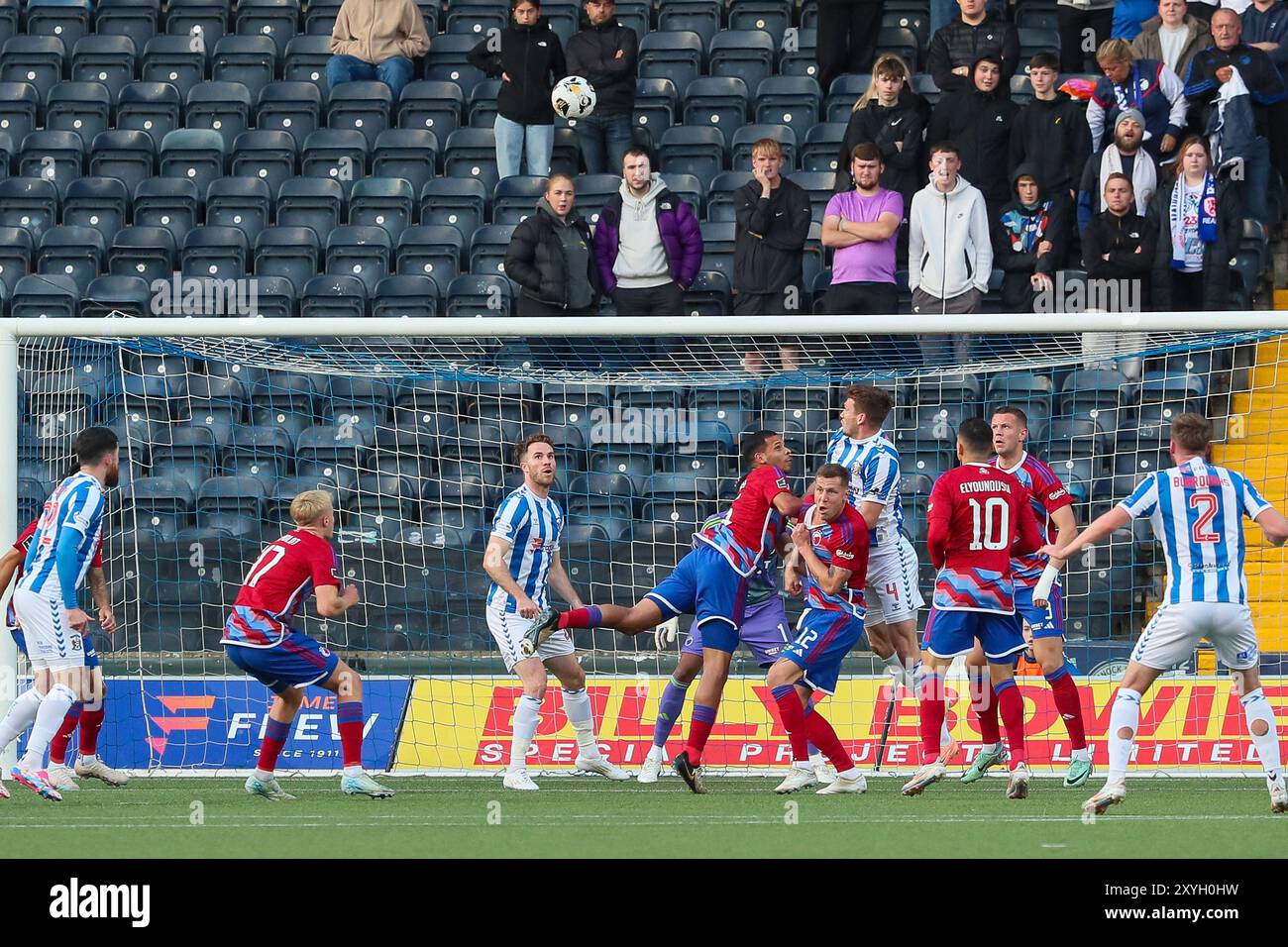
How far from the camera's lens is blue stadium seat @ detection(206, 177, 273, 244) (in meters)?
15.7

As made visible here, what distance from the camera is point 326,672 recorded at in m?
9.68

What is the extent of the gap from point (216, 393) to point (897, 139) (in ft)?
18.2

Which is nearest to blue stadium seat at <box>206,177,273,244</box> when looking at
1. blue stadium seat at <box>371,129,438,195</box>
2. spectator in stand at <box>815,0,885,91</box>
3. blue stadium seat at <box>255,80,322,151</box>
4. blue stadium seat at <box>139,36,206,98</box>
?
blue stadium seat at <box>255,80,322,151</box>

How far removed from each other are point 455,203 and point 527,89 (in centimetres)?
116

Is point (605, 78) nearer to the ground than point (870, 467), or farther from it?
farther from it

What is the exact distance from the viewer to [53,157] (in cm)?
1639

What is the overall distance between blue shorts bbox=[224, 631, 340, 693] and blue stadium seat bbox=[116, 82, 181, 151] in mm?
8351

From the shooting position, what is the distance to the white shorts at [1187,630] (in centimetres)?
862

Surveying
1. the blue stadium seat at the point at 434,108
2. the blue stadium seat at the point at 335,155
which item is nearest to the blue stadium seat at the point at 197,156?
the blue stadium seat at the point at 335,155

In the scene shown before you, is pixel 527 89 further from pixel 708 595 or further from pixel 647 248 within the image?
pixel 708 595

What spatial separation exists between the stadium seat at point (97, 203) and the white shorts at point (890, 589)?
827 cm

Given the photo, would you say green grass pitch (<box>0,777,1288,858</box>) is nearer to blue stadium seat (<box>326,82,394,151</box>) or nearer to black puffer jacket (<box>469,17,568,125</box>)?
black puffer jacket (<box>469,17,568,125</box>)

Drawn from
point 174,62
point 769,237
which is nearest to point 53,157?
point 174,62

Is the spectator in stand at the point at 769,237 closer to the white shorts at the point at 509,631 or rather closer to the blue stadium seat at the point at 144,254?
the white shorts at the point at 509,631
